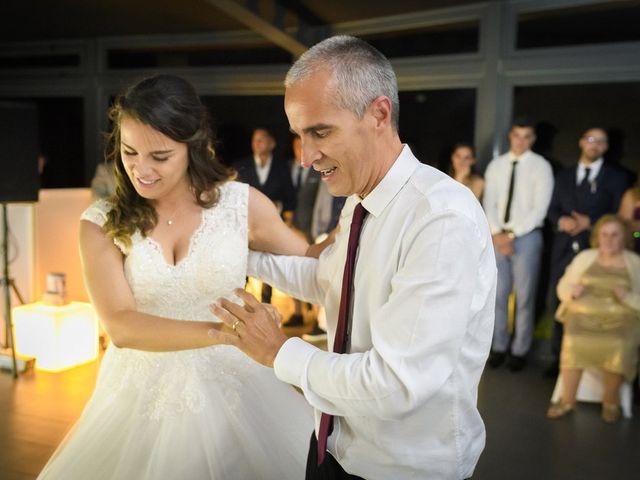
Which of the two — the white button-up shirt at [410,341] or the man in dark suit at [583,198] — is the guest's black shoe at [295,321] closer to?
the man in dark suit at [583,198]

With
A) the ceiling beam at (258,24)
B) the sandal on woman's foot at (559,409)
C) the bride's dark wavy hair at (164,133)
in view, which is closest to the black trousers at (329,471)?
the bride's dark wavy hair at (164,133)

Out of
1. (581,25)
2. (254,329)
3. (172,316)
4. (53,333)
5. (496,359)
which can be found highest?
(581,25)

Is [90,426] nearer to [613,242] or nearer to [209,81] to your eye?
[613,242]

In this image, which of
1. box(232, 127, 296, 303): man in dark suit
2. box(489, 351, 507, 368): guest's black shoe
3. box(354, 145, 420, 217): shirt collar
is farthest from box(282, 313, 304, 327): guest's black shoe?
box(354, 145, 420, 217): shirt collar

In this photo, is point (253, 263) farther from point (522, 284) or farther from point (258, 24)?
point (258, 24)

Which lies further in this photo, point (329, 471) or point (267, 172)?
point (267, 172)

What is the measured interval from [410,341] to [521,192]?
A: 4126mm

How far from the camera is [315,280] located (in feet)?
5.41

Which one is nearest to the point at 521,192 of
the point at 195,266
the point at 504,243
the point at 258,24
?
the point at 504,243

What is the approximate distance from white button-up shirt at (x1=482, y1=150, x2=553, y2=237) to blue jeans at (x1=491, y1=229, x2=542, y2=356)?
0.38 feet

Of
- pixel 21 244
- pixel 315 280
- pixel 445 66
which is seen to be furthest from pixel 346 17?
pixel 315 280

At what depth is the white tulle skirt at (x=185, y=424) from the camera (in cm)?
165

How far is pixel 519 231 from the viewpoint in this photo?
4828 mm

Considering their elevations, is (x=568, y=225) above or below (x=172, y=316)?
above
